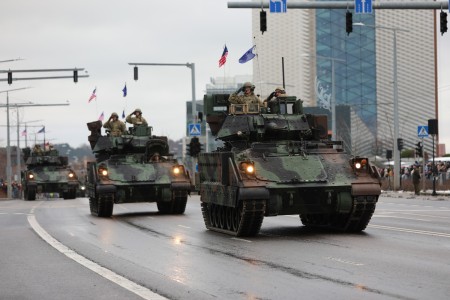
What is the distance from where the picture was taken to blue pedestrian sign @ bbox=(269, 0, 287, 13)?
26.0 meters

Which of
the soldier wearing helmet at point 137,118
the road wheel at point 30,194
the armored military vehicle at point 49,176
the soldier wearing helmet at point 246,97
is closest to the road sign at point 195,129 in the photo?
the armored military vehicle at point 49,176

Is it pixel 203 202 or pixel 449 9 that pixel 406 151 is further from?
pixel 203 202

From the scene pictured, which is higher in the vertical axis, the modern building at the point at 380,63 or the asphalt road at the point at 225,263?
the modern building at the point at 380,63

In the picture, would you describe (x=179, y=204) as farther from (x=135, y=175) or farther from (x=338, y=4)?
(x=338, y=4)

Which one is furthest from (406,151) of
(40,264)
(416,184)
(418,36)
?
(40,264)

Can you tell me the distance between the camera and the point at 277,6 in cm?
2619

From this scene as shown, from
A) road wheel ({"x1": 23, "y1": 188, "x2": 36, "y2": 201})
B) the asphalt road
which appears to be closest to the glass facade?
road wheel ({"x1": 23, "y1": 188, "x2": 36, "y2": 201})

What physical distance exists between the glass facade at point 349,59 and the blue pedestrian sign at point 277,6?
86.2 m

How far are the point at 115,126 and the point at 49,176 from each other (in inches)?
839

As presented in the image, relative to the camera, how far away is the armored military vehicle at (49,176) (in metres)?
50.4

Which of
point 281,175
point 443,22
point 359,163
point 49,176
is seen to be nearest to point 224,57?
point 443,22

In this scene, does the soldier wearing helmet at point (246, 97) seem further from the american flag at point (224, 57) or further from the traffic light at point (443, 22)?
the american flag at point (224, 57)

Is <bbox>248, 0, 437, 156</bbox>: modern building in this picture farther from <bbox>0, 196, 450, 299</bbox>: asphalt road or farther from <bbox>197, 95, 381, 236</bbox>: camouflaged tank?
<bbox>0, 196, 450, 299</bbox>: asphalt road

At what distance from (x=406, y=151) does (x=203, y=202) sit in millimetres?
78197
